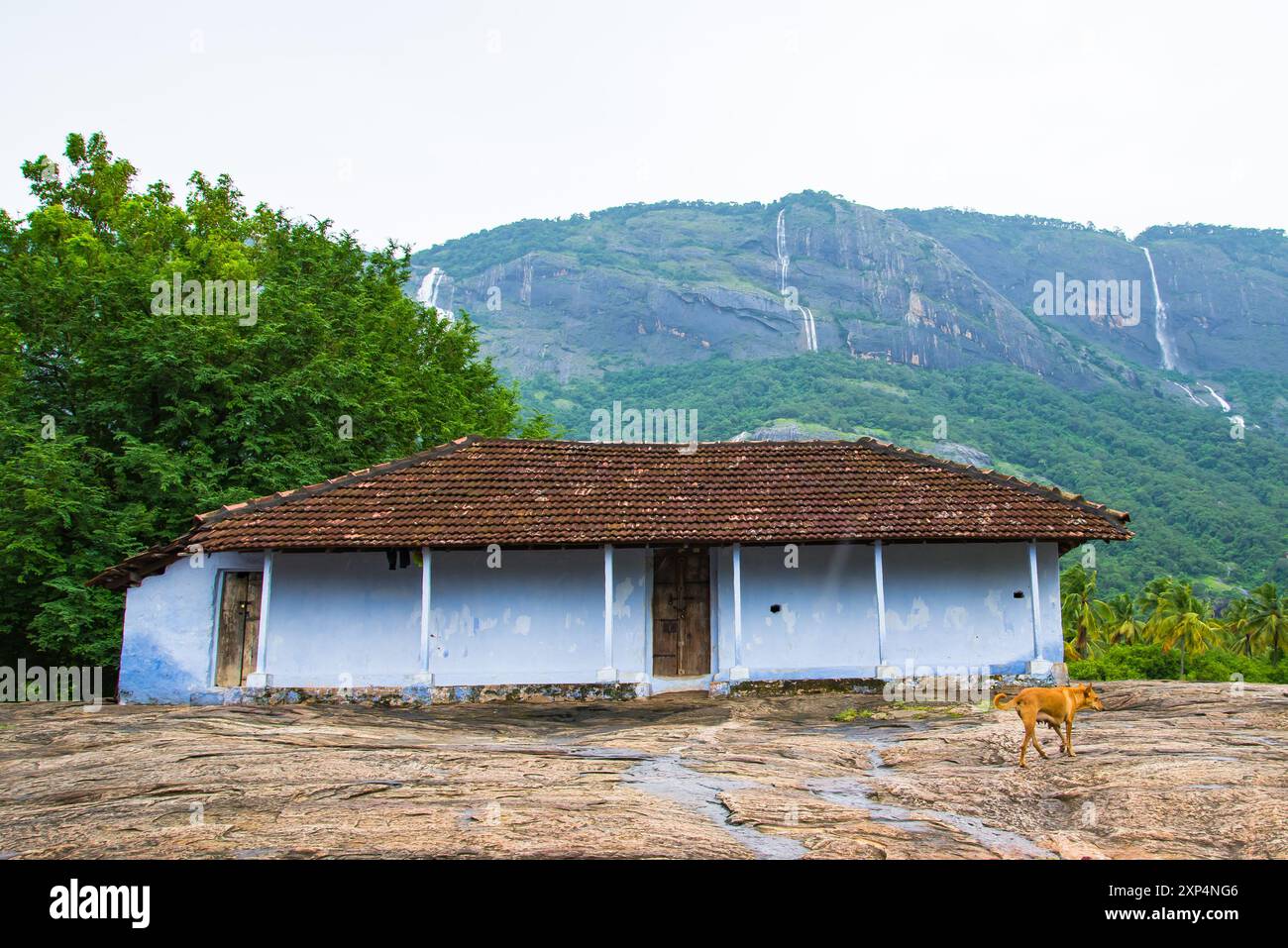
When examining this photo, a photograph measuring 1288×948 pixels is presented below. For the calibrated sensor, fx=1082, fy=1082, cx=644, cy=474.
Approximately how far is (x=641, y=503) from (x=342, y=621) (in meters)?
5.23

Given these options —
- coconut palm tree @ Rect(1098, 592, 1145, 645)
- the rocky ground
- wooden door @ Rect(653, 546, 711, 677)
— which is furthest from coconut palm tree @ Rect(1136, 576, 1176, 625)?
the rocky ground

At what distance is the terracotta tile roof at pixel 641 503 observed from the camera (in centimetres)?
1683

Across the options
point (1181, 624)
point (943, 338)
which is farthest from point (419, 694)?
point (943, 338)

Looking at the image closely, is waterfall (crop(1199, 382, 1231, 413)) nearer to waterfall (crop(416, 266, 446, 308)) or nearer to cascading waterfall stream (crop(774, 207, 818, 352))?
cascading waterfall stream (crop(774, 207, 818, 352))

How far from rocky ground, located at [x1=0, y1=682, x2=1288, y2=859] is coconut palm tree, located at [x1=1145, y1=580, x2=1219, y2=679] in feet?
103

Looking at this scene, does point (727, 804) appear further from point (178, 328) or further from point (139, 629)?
point (178, 328)

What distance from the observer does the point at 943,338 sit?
14100 cm

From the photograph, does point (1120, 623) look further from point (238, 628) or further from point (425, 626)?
point (238, 628)

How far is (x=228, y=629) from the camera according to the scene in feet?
57.2

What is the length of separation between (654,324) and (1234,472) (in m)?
78.7

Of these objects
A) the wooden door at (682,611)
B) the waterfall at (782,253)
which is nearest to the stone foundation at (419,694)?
the wooden door at (682,611)

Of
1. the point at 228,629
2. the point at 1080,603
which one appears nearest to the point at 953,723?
the point at 228,629

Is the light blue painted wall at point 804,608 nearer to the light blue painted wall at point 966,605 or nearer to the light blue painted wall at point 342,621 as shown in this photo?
the light blue painted wall at point 966,605

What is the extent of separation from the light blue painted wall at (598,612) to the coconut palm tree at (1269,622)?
35.8 meters
